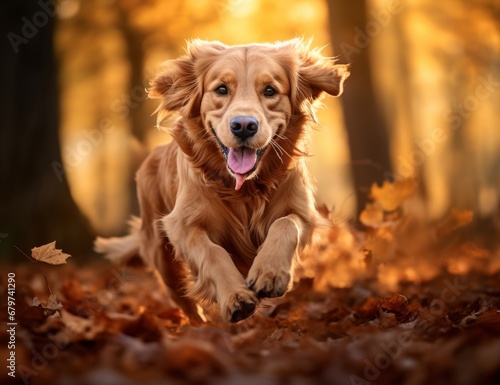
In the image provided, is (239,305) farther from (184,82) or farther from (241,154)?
(184,82)

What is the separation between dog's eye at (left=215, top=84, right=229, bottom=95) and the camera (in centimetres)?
392

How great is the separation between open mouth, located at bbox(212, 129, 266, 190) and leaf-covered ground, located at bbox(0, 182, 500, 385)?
0.95m

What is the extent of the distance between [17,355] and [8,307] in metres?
0.67

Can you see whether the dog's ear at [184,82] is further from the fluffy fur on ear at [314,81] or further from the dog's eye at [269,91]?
the fluffy fur on ear at [314,81]

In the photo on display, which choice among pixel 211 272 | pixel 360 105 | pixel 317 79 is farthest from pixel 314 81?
pixel 360 105

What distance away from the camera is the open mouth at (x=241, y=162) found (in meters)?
3.68

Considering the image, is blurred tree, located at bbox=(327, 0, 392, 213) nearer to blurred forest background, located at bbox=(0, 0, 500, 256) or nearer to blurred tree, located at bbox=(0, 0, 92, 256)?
blurred forest background, located at bbox=(0, 0, 500, 256)

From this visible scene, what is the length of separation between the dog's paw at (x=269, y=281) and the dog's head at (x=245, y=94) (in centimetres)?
61

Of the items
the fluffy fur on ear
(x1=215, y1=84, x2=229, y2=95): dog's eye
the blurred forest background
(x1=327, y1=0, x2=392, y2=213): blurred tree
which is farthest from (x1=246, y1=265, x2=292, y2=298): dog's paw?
(x1=327, y1=0, x2=392, y2=213): blurred tree

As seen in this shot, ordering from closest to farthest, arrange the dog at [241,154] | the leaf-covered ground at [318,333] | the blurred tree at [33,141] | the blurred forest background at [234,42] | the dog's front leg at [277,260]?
the leaf-covered ground at [318,333] < the dog's front leg at [277,260] < the dog at [241,154] < the blurred forest background at [234,42] < the blurred tree at [33,141]

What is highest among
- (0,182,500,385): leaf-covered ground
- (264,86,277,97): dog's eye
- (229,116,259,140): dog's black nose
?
(264,86,277,97): dog's eye

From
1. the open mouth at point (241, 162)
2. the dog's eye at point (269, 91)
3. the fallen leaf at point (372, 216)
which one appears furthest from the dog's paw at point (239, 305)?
the fallen leaf at point (372, 216)

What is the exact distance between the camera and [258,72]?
388 cm

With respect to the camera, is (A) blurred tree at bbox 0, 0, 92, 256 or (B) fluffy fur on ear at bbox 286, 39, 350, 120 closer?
(B) fluffy fur on ear at bbox 286, 39, 350, 120
